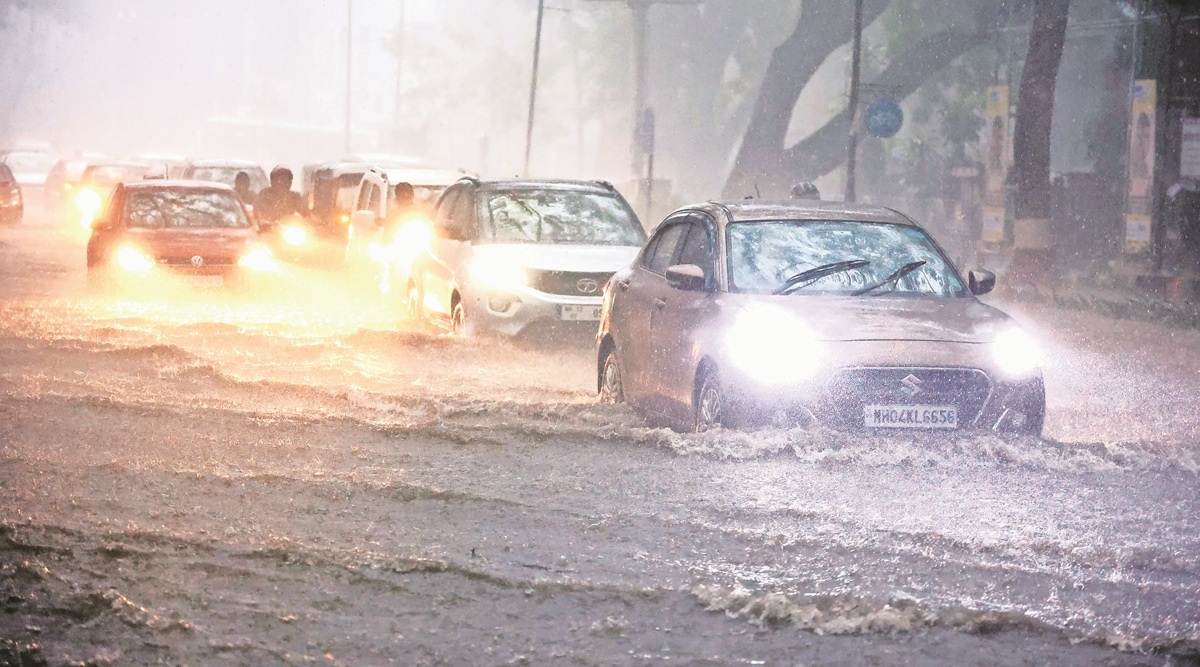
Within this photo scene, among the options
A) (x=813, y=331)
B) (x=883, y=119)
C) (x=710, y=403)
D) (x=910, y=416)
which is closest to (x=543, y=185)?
(x=710, y=403)

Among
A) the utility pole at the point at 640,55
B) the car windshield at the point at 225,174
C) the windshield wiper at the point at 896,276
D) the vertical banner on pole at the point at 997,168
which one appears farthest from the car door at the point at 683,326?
the utility pole at the point at 640,55

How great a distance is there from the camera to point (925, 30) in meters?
43.8

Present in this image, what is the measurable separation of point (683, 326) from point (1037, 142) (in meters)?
16.8

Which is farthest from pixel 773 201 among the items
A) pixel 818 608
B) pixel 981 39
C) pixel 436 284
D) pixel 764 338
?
pixel 981 39

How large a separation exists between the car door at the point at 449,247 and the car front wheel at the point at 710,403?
6401 mm

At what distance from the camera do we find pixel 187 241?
62.6 feet

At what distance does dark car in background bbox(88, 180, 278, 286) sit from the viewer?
748 inches

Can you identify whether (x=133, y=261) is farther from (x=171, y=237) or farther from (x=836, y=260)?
(x=836, y=260)

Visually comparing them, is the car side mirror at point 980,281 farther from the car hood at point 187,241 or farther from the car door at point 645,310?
the car hood at point 187,241

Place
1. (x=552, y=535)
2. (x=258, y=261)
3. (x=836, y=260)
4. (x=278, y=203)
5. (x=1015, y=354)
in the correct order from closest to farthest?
(x=552, y=535) < (x=1015, y=354) < (x=836, y=260) < (x=258, y=261) < (x=278, y=203)

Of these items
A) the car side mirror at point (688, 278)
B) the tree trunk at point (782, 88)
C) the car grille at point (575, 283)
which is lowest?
the car grille at point (575, 283)

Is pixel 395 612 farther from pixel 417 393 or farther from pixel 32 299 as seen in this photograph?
pixel 32 299

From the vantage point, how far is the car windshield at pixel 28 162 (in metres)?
57.8

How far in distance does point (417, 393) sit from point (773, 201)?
2.94m
